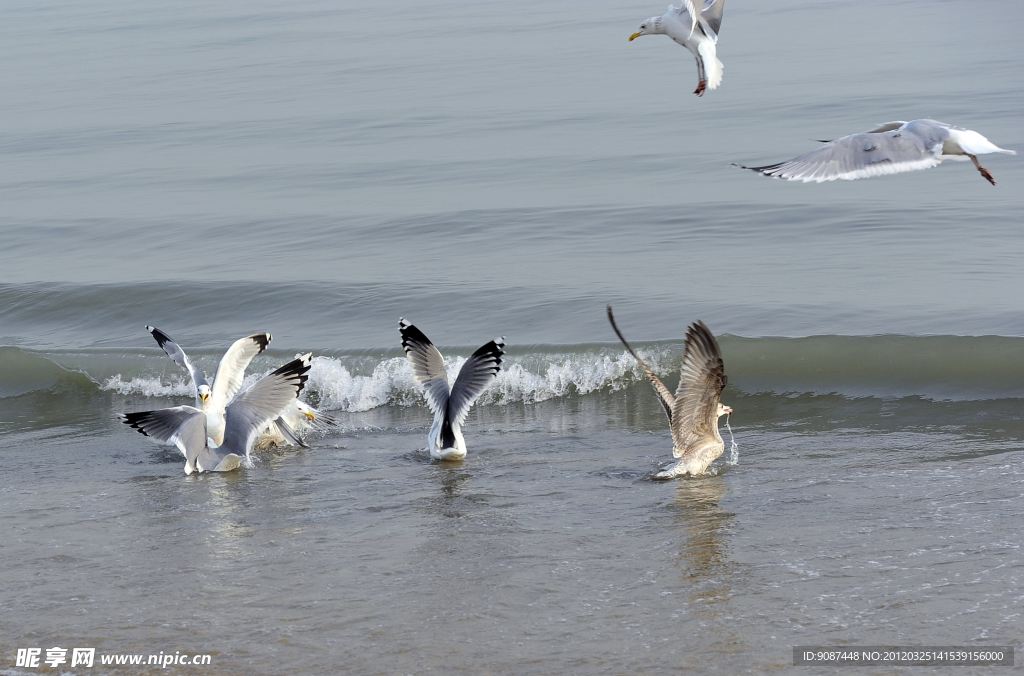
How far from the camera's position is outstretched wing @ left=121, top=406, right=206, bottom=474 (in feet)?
25.0

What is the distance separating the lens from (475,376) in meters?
7.73

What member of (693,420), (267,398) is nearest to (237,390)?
(267,398)

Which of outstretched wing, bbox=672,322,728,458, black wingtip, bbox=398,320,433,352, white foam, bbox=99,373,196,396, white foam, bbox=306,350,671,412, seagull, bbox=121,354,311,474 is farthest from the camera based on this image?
white foam, bbox=99,373,196,396

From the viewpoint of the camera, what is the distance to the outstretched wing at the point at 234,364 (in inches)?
318

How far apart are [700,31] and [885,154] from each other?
7.49 feet

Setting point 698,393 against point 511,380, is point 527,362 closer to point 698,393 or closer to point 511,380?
point 511,380

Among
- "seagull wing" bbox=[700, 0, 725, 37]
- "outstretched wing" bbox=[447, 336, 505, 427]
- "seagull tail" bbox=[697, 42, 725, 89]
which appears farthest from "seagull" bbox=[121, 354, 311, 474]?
"seagull wing" bbox=[700, 0, 725, 37]

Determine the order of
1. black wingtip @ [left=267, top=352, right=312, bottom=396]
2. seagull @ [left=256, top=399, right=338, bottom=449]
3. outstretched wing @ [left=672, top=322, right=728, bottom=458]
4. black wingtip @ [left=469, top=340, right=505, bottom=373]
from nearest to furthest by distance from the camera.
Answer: outstretched wing @ [left=672, top=322, right=728, bottom=458], black wingtip @ [left=469, top=340, right=505, bottom=373], black wingtip @ [left=267, top=352, right=312, bottom=396], seagull @ [left=256, top=399, right=338, bottom=449]

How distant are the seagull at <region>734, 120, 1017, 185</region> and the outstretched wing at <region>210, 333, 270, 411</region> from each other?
4.00 m

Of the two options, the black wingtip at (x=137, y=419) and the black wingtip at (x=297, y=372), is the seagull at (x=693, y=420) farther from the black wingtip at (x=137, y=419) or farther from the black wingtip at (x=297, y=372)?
the black wingtip at (x=137, y=419)

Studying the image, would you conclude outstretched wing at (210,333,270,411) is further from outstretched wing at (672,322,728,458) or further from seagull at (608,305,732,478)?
outstretched wing at (672,322,728,458)

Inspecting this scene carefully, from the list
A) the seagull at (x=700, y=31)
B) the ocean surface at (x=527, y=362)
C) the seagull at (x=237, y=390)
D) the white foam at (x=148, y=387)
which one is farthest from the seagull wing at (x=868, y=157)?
the white foam at (x=148, y=387)

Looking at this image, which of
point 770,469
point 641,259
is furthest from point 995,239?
point 770,469

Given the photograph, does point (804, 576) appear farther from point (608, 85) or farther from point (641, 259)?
point (608, 85)
